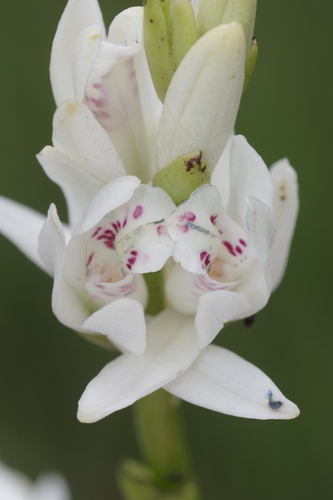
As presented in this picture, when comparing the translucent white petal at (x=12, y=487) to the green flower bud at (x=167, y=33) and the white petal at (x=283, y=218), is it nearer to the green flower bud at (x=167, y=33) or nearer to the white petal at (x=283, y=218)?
the white petal at (x=283, y=218)

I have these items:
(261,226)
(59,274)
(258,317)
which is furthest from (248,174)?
(258,317)

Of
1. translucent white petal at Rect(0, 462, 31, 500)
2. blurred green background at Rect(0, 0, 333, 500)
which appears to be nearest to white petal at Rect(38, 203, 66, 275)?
translucent white petal at Rect(0, 462, 31, 500)

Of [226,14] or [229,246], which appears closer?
[226,14]

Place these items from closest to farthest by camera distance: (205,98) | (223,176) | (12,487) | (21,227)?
(205,98) < (223,176) < (21,227) < (12,487)

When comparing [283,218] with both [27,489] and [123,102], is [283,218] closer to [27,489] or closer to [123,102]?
[123,102]

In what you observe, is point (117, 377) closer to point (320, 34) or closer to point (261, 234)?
point (261, 234)

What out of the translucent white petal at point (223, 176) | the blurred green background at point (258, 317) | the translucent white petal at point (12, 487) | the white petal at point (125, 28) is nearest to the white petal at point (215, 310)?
the translucent white petal at point (223, 176)

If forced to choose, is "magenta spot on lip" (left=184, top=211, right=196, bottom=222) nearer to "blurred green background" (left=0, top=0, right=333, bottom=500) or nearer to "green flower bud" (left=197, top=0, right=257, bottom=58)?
"green flower bud" (left=197, top=0, right=257, bottom=58)
